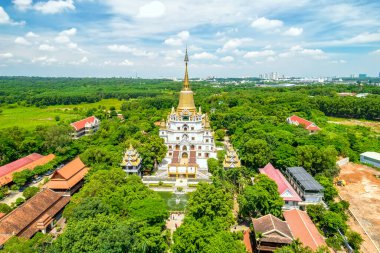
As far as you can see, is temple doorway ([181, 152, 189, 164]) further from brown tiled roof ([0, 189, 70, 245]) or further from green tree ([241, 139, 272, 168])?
brown tiled roof ([0, 189, 70, 245])

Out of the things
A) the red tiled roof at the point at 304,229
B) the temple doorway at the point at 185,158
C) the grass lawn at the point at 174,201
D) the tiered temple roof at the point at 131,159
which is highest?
the tiered temple roof at the point at 131,159

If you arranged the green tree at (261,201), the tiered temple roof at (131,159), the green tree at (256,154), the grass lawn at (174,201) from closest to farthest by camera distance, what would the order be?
the green tree at (261,201) < the grass lawn at (174,201) < the tiered temple roof at (131,159) < the green tree at (256,154)

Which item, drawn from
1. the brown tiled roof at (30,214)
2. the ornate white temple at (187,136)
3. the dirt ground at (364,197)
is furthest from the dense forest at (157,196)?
the ornate white temple at (187,136)

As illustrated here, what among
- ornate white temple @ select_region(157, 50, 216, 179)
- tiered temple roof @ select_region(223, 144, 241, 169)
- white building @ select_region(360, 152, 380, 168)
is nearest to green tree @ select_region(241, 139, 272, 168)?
tiered temple roof @ select_region(223, 144, 241, 169)

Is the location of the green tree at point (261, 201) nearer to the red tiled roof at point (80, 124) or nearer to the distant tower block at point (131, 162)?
the distant tower block at point (131, 162)

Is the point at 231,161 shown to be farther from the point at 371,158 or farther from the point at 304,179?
the point at 371,158

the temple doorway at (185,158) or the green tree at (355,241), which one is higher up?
the temple doorway at (185,158)
